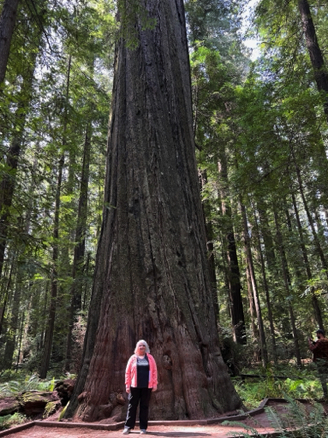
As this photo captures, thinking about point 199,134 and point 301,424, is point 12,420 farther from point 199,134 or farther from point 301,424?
point 199,134

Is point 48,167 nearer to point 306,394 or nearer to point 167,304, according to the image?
point 167,304

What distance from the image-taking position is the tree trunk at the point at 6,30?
5145 millimetres

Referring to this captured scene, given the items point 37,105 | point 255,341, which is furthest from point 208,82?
point 255,341

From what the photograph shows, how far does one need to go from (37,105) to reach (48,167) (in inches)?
69.0

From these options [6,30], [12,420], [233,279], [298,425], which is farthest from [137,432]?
[233,279]

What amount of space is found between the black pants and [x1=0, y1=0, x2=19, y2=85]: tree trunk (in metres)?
4.81

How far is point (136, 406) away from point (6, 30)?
5.77 m

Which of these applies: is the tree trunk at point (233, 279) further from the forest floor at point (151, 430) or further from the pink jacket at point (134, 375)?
the forest floor at point (151, 430)

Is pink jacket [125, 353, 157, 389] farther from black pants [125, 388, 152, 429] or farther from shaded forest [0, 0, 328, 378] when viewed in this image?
shaded forest [0, 0, 328, 378]

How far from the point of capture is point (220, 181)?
1240 cm

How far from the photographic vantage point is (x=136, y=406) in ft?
11.2

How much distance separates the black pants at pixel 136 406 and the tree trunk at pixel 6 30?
4810 mm

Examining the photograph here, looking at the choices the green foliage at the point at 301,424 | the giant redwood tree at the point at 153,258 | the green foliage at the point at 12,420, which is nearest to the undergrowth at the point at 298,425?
the green foliage at the point at 301,424

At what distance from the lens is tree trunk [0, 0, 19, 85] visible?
5145 mm
